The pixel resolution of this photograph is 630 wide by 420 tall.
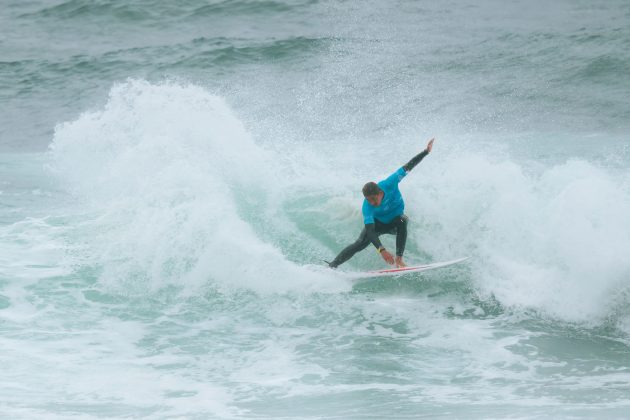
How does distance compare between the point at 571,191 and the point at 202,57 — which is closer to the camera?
the point at 571,191

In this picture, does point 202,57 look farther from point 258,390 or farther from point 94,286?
point 258,390

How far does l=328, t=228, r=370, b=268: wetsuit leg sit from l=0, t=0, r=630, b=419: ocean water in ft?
0.75

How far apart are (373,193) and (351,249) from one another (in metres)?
1.06

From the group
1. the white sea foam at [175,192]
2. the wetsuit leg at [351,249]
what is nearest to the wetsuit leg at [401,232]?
the wetsuit leg at [351,249]

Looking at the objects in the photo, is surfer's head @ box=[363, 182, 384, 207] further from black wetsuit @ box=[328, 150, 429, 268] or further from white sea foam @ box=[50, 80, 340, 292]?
white sea foam @ box=[50, 80, 340, 292]

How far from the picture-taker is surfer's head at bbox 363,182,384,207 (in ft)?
29.3

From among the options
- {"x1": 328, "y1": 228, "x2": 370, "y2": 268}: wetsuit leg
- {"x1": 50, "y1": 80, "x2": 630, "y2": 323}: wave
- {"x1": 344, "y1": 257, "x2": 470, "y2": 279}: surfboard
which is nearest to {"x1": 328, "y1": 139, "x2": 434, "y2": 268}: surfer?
{"x1": 328, "y1": 228, "x2": 370, "y2": 268}: wetsuit leg

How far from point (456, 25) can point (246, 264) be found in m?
14.5

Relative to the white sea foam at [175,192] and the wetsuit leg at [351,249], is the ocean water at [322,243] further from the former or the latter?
the wetsuit leg at [351,249]

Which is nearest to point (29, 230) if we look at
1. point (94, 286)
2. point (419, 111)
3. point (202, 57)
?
point (94, 286)

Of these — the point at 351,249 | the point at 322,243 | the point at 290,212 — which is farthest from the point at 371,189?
the point at 290,212

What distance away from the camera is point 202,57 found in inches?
845

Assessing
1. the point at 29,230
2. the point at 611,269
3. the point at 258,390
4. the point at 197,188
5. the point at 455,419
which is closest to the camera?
the point at 455,419

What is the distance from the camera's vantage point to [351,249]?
9758mm
